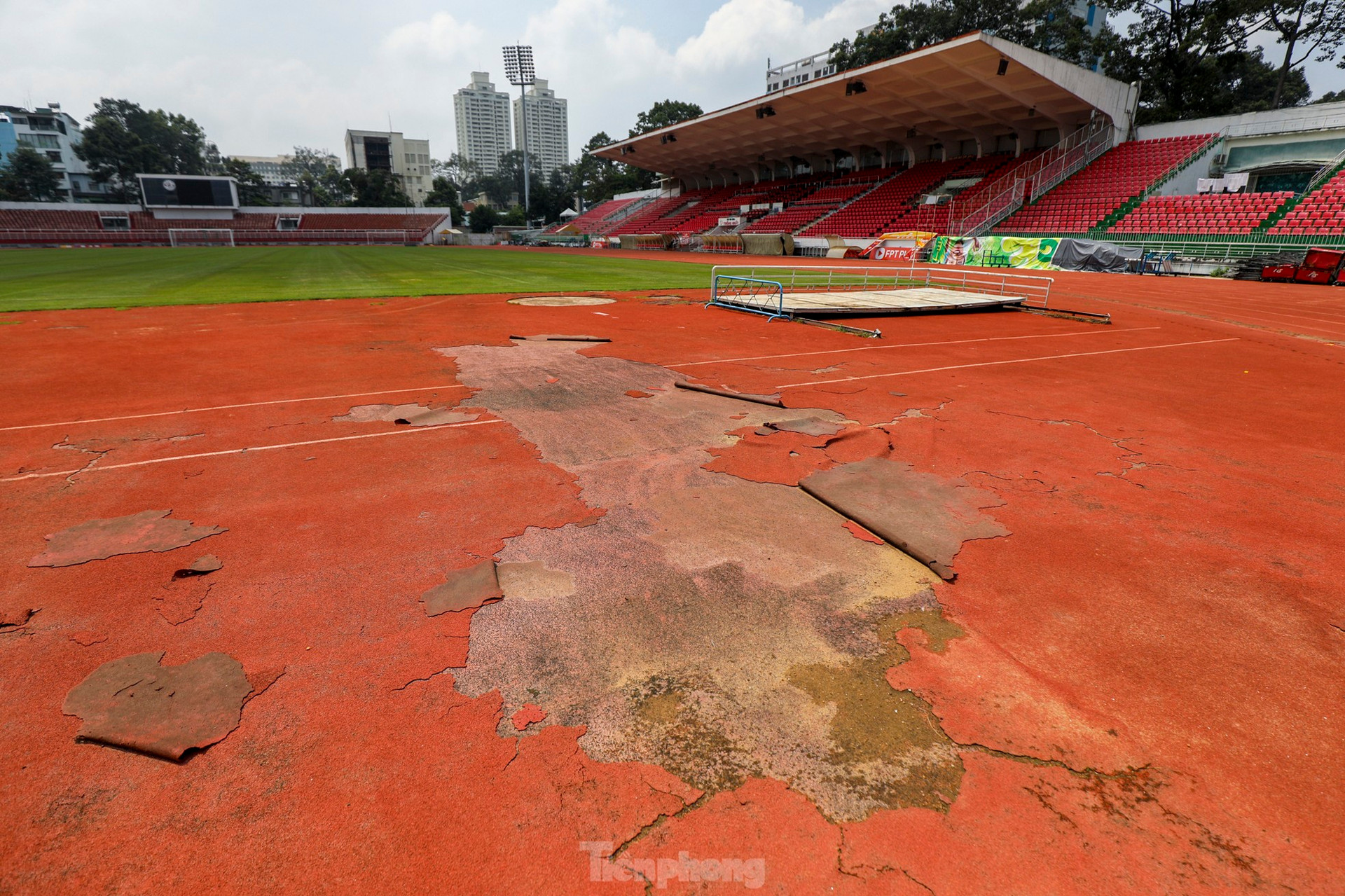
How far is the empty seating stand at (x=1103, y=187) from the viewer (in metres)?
33.8

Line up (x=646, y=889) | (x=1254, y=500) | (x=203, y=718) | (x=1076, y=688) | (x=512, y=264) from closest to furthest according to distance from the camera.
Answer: (x=646, y=889), (x=203, y=718), (x=1076, y=688), (x=1254, y=500), (x=512, y=264)

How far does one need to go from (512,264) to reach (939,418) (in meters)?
29.7

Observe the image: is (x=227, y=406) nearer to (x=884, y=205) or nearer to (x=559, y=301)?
(x=559, y=301)

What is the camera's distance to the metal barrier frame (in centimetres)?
1945

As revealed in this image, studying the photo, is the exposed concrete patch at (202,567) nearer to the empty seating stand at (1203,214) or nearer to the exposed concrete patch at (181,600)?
the exposed concrete patch at (181,600)

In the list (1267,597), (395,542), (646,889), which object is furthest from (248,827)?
(1267,597)

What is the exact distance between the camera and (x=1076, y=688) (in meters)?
3.00

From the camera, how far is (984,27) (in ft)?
174

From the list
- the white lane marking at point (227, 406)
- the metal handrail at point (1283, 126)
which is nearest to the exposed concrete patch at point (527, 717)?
the white lane marking at point (227, 406)

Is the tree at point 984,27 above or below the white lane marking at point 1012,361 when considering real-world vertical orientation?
above

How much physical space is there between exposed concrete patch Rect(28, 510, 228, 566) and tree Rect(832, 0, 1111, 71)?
59243 millimetres

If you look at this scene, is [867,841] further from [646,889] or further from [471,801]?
[471,801]

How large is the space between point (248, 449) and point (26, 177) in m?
113

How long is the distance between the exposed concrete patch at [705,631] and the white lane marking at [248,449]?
1464 mm
